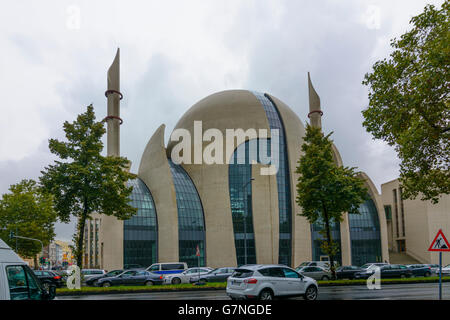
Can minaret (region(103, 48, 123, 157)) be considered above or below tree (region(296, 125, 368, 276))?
above

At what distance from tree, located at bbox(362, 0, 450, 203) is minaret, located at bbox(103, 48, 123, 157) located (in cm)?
3475

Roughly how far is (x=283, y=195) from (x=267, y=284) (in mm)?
34557

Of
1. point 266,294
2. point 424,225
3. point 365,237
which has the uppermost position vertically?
point 424,225

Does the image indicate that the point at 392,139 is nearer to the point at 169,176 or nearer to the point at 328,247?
the point at 328,247

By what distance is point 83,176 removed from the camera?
24391 millimetres

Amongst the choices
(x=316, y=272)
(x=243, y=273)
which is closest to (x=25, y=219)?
(x=316, y=272)

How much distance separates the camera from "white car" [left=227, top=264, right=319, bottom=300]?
14.8 metres

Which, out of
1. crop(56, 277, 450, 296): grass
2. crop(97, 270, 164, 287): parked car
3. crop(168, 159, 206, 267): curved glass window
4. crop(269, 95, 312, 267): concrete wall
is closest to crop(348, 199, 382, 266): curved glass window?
crop(269, 95, 312, 267): concrete wall

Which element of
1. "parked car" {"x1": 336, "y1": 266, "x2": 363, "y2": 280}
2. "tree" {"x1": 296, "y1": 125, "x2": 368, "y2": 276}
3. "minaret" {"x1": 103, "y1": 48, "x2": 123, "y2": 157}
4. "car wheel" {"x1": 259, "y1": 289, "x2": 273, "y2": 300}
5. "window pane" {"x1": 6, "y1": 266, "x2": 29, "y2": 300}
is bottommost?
"parked car" {"x1": 336, "y1": 266, "x2": 363, "y2": 280}

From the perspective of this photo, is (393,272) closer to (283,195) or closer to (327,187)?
(327,187)

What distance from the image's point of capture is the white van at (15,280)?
7.49 m

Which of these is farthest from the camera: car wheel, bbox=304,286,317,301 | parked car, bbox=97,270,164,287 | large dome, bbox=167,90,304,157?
large dome, bbox=167,90,304,157

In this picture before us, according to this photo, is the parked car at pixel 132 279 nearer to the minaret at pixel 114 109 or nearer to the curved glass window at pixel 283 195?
the minaret at pixel 114 109

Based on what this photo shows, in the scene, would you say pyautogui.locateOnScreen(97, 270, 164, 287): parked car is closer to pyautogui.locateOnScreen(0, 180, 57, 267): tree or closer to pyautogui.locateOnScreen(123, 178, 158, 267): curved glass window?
pyautogui.locateOnScreen(123, 178, 158, 267): curved glass window
